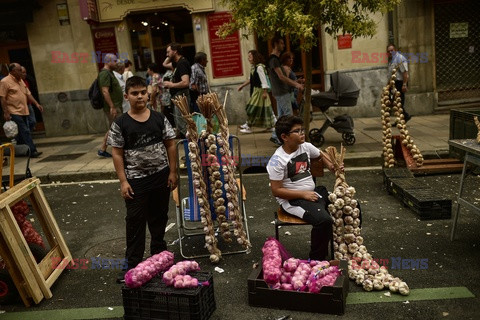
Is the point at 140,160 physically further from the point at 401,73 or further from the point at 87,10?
the point at 87,10

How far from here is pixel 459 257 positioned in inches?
177

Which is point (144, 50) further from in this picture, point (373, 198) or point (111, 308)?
point (111, 308)

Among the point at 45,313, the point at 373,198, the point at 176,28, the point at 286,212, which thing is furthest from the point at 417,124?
the point at 45,313

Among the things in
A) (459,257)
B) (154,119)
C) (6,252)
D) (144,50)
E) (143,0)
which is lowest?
(459,257)

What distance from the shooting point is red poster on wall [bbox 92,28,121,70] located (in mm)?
12812

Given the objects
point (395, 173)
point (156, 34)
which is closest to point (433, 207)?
point (395, 173)

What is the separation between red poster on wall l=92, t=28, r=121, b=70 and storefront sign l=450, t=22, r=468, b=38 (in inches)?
345

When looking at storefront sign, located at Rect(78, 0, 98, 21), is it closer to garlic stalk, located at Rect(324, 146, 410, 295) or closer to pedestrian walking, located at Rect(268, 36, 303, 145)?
pedestrian walking, located at Rect(268, 36, 303, 145)

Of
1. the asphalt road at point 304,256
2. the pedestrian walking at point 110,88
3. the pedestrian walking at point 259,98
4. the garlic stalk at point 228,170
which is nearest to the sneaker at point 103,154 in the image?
the pedestrian walking at point 110,88

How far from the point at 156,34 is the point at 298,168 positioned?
9.74 metres

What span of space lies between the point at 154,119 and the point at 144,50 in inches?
368

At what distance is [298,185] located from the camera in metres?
4.46

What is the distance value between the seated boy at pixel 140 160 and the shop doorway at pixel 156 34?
9065mm

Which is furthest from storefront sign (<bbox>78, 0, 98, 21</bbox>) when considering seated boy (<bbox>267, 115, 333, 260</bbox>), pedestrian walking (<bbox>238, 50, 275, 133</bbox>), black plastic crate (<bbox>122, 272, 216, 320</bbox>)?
black plastic crate (<bbox>122, 272, 216, 320</bbox>)
